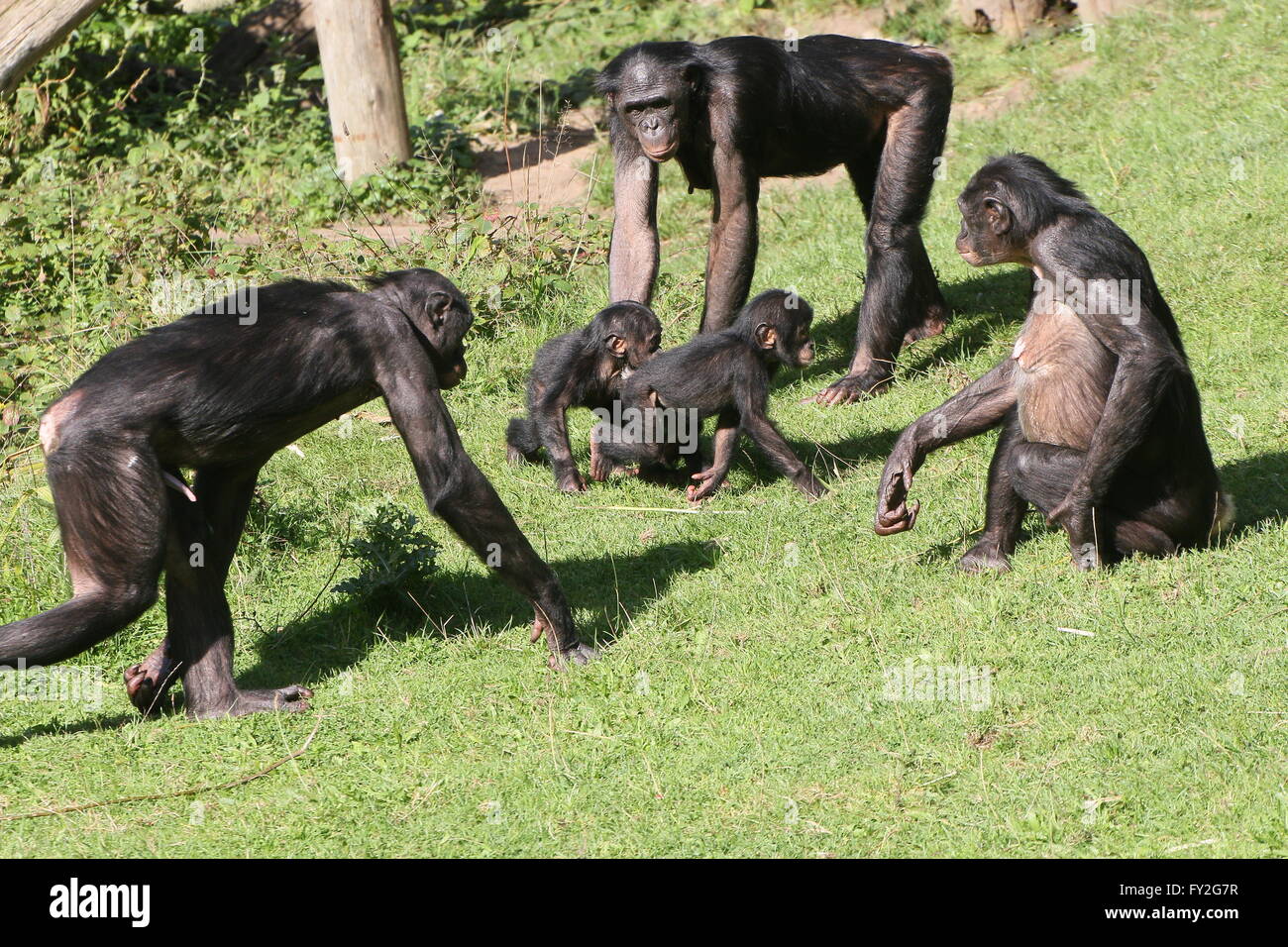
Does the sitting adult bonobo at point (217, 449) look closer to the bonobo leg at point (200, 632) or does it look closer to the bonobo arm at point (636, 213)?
the bonobo leg at point (200, 632)

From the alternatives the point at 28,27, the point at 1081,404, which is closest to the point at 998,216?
the point at 1081,404

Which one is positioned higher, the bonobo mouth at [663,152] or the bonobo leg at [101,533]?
the bonobo mouth at [663,152]

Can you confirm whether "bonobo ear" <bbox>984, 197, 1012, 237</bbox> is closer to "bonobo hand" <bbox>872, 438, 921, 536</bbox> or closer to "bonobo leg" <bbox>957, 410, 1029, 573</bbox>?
"bonobo leg" <bbox>957, 410, 1029, 573</bbox>

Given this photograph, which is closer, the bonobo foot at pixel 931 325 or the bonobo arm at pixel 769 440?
the bonobo arm at pixel 769 440

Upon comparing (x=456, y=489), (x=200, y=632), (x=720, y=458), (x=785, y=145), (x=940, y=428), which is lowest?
(x=720, y=458)

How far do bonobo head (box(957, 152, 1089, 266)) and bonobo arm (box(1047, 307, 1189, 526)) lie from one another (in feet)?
1.53

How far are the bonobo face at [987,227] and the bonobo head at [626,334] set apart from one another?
2.11 meters

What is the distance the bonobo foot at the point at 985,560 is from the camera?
5.86 meters

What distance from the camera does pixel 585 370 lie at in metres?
7.54

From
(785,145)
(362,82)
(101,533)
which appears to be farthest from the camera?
(362,82)

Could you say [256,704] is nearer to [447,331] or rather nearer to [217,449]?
[217,449]

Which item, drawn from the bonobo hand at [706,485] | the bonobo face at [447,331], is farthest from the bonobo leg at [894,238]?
the bonobo face at [447,331]

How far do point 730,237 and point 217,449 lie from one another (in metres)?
3.52
